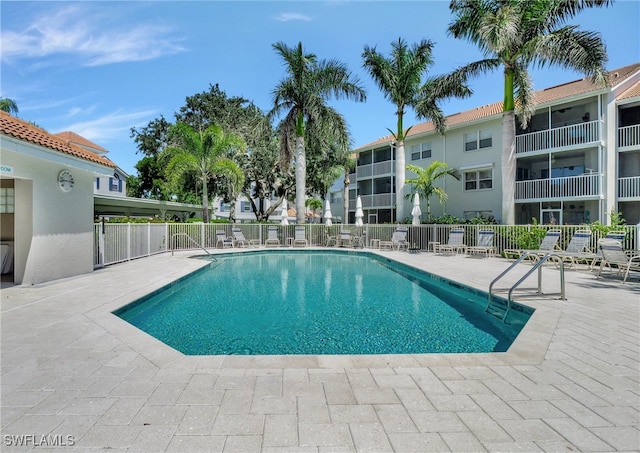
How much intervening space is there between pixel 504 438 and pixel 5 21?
43.7 ft

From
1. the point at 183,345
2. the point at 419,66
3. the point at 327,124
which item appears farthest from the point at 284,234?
the point at 183,345

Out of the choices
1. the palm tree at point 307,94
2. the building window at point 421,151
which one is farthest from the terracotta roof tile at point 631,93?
the palm tree at point 307,94

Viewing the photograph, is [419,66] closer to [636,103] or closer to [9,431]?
[636,103]

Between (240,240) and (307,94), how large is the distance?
31.0 ft

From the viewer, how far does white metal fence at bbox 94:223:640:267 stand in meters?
11.5

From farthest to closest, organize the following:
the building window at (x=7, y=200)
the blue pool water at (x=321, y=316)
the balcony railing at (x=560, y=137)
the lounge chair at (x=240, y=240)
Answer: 1. the lounge chair at (x=240, y=240)
2. the balcony railing at (x=560, y=137)
3. the building window at (x=7, y=200)
4. the blue pool water at (x=321, y=316)

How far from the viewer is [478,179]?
22.4m

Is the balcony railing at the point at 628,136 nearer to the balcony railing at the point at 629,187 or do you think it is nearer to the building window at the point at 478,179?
the balcony railing at the point at 629,187

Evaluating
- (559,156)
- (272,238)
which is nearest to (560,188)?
(559,156)

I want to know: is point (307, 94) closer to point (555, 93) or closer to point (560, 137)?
point (560, 137)

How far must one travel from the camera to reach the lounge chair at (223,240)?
1908 centimetres

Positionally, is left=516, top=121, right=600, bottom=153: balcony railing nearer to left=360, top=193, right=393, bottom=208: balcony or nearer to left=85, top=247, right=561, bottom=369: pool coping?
left=360, top=193, right=393, bottom=208: balcony

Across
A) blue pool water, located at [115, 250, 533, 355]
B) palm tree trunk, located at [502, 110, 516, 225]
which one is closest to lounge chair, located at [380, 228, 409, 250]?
palm tree trunk, located at [502, 110, 516, 225]

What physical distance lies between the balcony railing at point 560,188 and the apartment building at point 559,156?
0.04 meters
